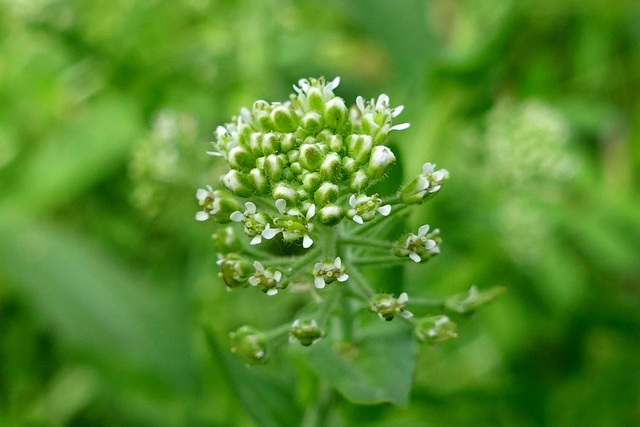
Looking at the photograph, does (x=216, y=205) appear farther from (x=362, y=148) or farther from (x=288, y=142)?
(x=362, y=148)

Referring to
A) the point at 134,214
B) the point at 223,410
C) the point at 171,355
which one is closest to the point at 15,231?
the point at 134,214

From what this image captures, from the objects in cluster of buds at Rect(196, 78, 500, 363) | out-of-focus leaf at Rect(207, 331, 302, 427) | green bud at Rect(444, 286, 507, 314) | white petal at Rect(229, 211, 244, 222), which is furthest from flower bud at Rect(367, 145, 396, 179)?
out-of-focus leaf at Rect(207, 331, 302, 427)

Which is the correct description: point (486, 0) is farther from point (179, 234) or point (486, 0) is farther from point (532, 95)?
point (179, 234)

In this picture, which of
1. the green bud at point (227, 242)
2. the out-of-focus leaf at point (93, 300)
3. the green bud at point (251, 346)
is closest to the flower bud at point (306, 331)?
the green bud at point (251, 346)

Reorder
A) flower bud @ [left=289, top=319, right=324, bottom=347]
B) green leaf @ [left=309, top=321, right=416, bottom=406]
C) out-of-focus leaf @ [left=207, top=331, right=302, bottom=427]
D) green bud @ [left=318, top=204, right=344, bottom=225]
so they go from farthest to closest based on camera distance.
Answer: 1. out-of-focus leaf @ [left=207, top=331, right=302, bottom=427]
2. green leaf @ [left=309, top=321, right=416, bottom=406]
3. flower bud @ [left=289, top=319, right=324, bottom=347]
4. green bud @ [left=318, top=204, right=344, bottom=225]

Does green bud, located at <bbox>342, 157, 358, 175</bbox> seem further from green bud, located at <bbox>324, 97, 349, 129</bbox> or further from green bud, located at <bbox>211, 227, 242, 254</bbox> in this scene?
green bud, located at <bbox>211, 227, 242, 254</bbox>

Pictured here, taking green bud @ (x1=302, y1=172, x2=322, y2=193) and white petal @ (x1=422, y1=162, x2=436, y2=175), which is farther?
white petal @ (x1=422, y1=162, x2=436, y2=175)
